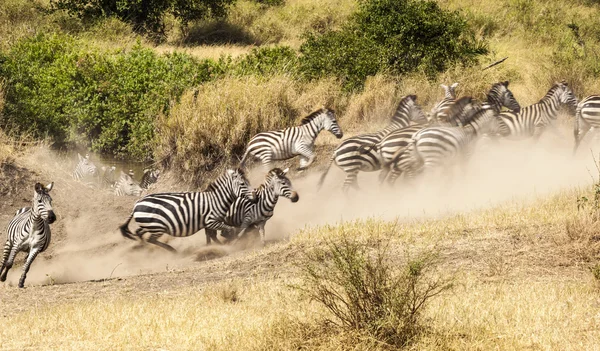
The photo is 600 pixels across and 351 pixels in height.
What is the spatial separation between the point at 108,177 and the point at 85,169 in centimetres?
69

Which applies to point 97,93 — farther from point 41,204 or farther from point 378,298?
point 378,298

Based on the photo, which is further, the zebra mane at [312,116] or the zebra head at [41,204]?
the zebra mane at [312,116]

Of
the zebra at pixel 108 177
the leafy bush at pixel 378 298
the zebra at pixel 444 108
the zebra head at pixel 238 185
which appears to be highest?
the zebra at pixel 444 108

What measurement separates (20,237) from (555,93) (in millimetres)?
12449

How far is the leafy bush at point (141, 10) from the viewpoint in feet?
113

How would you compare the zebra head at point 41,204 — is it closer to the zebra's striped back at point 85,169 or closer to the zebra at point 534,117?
the zebra's striped back at point 85,169

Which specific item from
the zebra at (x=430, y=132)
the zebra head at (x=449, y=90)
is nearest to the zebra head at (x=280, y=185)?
the zebra at (x=430, y=132)

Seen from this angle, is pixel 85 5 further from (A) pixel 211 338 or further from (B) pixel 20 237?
(A) pixel 211 338

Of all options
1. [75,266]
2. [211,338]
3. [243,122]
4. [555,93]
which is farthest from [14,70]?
[211,338]

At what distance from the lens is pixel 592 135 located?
19.2 metres

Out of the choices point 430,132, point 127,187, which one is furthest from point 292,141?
point 127,187

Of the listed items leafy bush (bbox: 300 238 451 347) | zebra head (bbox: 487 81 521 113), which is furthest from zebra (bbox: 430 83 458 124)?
leafy bush (bbox: 300 238 451 347)

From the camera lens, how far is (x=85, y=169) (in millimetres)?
21188

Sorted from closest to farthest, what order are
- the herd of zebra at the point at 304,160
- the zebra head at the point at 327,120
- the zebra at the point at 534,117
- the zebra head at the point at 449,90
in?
the herd of zebra at the point at 304,160 → the zebra head at the point at 327,120 → the zebra at the point at 534,117 → the zebra head at the point at 449,90
